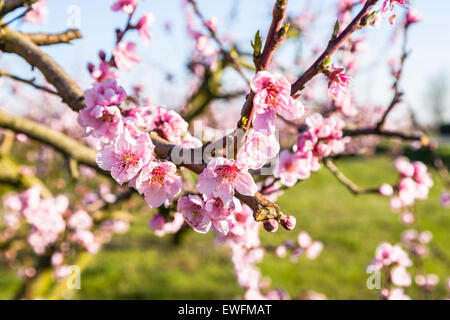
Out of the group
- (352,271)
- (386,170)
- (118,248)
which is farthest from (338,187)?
(118,248)

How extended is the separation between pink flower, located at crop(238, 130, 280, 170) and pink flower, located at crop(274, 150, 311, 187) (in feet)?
2.17

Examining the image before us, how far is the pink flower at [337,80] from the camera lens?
1.15 meters

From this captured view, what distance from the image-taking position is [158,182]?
125 centimetres

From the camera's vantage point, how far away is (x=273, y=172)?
181 centimetres

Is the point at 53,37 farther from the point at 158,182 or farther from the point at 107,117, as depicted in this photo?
the point at 158,182

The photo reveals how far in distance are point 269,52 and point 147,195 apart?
611 mm

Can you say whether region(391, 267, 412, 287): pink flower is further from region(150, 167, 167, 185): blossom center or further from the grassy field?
the grassy field

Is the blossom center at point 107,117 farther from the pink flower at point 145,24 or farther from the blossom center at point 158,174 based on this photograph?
the pink flower at point 145,24

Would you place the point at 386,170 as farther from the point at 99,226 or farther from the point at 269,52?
the point at 269,52

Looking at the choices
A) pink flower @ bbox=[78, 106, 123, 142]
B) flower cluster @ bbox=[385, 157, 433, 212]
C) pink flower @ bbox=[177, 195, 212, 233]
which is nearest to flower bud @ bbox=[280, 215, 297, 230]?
pink flower @ bbox=[177, 195, 212, 233]

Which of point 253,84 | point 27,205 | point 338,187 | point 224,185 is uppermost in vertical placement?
point 338,187

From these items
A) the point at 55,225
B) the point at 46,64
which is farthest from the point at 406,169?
the point at 55,225

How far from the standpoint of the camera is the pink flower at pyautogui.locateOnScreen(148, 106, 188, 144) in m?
1.46

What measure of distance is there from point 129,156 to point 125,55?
0.92 metres
